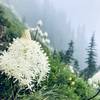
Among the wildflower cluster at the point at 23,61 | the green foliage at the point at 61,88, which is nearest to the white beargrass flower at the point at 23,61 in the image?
the wildflower cluster at the point at 23,61

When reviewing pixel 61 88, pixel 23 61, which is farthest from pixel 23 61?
pixel 61 88

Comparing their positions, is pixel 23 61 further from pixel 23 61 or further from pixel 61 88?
pixel 61 88

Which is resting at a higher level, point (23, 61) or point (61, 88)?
point (61, 88)

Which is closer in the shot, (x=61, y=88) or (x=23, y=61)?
(x=23, y=61)

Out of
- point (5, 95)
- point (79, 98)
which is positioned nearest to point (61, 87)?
point (79, 98)

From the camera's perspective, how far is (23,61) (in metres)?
11.7

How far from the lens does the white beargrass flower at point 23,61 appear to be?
11719mm

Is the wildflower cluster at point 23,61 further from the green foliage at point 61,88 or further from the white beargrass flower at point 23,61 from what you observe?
the green foliage at point 61,88

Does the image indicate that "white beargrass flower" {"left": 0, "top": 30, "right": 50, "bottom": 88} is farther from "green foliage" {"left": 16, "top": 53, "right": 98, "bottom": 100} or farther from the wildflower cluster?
"green foliage" {"left": 16, "top": 53, "right": 98, "bottom": 100}

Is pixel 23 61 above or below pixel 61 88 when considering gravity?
below

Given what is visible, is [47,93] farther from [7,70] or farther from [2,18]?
[2,18]

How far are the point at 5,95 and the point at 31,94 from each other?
0.76 metres

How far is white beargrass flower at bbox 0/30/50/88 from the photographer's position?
11719 mm

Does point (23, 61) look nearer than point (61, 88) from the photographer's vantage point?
Yes
